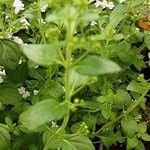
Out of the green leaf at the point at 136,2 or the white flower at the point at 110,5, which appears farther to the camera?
the white flower at the point at 110,5

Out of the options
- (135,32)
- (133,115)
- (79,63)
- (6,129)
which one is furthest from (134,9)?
(79,63)

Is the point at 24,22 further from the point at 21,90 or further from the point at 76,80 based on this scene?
the point at 76,80

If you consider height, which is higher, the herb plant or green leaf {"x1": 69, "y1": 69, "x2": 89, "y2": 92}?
green leaf {"x1": 69, "y1": 69, "x2": 89, "y2": 92}

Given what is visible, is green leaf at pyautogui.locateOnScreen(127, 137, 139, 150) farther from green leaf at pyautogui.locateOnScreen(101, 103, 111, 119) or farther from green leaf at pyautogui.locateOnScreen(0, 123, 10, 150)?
green leaf at pyautogui.locateOnScreen(0, 123, 10, 150)

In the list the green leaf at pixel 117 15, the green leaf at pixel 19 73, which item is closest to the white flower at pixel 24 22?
the green leaf at pixel 19 73

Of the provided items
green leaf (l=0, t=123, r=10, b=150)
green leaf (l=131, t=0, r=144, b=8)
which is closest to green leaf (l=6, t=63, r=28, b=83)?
green leaf (l=0, t=123, r=10, b=150)

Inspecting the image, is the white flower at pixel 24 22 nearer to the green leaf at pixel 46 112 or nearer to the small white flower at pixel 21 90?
the small white flower at pixel 21 90

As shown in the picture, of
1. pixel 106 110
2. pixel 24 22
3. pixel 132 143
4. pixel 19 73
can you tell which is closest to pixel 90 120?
pixel 106 110
